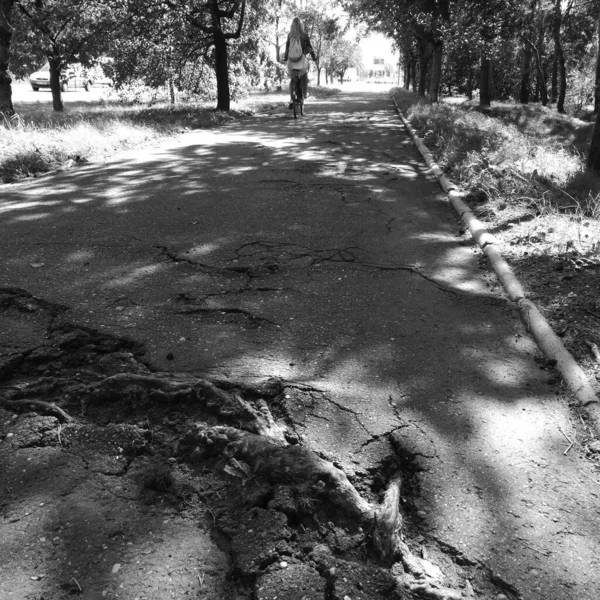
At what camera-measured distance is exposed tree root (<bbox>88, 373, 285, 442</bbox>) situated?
2650mm

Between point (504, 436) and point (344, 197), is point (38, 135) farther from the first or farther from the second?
point (504, 436)

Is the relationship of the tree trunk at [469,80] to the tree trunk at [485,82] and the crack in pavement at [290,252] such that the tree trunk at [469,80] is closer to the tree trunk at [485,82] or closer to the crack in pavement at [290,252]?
the tree trunk at [485,82]

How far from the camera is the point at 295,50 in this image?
15.0m

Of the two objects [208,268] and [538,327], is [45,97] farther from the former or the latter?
[538,327]

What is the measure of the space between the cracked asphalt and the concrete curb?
0.10 metres

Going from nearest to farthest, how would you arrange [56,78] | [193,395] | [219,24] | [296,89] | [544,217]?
[193,395] → [544,217] → [296,89] → [219,24] → [56,78]

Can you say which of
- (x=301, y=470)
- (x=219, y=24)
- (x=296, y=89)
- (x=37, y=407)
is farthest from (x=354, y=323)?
(x=219, y=24)

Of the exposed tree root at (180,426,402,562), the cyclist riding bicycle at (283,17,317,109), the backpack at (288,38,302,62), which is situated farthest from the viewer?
the backpack at (288,38,302,62)

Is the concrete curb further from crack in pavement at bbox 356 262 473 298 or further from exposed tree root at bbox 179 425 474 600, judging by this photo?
exposed tree root at bbox 179 425 474 600

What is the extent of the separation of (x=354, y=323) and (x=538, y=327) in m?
1.26

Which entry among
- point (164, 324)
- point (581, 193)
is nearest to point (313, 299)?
point (164, 324)

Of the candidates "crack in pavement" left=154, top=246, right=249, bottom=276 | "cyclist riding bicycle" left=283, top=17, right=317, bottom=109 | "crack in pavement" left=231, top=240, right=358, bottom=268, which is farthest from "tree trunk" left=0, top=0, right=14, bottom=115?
"crack in pavement" left=231, top=240, right=358, bottom=268

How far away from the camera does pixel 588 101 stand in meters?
41.5

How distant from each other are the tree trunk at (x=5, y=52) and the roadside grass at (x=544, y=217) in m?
9.86
